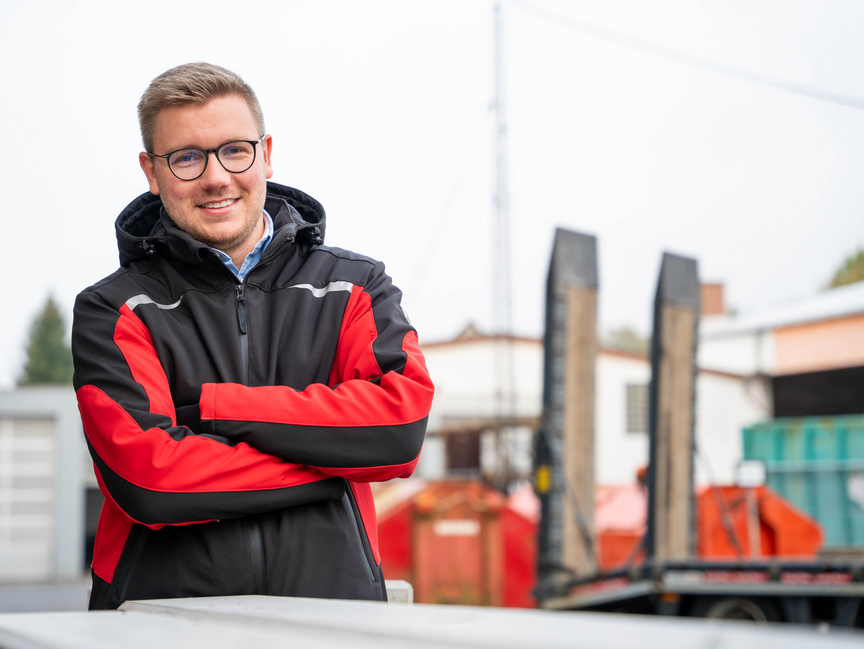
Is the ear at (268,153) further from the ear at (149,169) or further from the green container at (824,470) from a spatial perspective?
the green container at (824,470)

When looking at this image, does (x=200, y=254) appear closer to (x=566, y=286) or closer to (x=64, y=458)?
(x=566, y=286)

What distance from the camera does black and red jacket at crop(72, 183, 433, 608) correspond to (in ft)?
6.51

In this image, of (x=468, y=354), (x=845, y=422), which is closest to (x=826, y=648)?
(x=845, y=422)

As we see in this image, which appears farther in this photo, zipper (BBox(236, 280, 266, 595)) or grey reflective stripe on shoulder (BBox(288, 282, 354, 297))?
grey reflective stripe on shoulder (BBox(288, 282, 354, 297))

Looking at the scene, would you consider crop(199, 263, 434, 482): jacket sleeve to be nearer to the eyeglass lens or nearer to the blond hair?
the eyeglass lens

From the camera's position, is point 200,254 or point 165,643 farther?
point 200,254

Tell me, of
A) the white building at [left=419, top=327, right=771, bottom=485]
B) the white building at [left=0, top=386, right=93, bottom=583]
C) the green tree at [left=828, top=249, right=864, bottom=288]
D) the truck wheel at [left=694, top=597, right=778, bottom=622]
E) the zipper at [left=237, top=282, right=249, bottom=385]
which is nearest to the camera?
the zipper at [left=237, top=282, right=249, bottom=385]

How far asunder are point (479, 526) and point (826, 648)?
10965 mm

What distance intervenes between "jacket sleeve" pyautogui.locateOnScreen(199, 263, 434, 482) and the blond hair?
24.1 inches

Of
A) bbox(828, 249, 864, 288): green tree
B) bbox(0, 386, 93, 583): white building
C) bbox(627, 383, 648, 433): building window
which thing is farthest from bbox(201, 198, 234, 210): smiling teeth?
bbox(828, 249, 864, 288): green tree

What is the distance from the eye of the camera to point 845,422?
38.4ft

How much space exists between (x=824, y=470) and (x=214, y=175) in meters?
10.7

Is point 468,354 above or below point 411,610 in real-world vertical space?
above

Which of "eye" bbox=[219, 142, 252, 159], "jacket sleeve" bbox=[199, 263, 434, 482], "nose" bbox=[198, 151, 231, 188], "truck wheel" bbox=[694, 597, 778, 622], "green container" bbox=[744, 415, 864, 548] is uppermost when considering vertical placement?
"eye" bbox=[219, 142, 252, 159]
